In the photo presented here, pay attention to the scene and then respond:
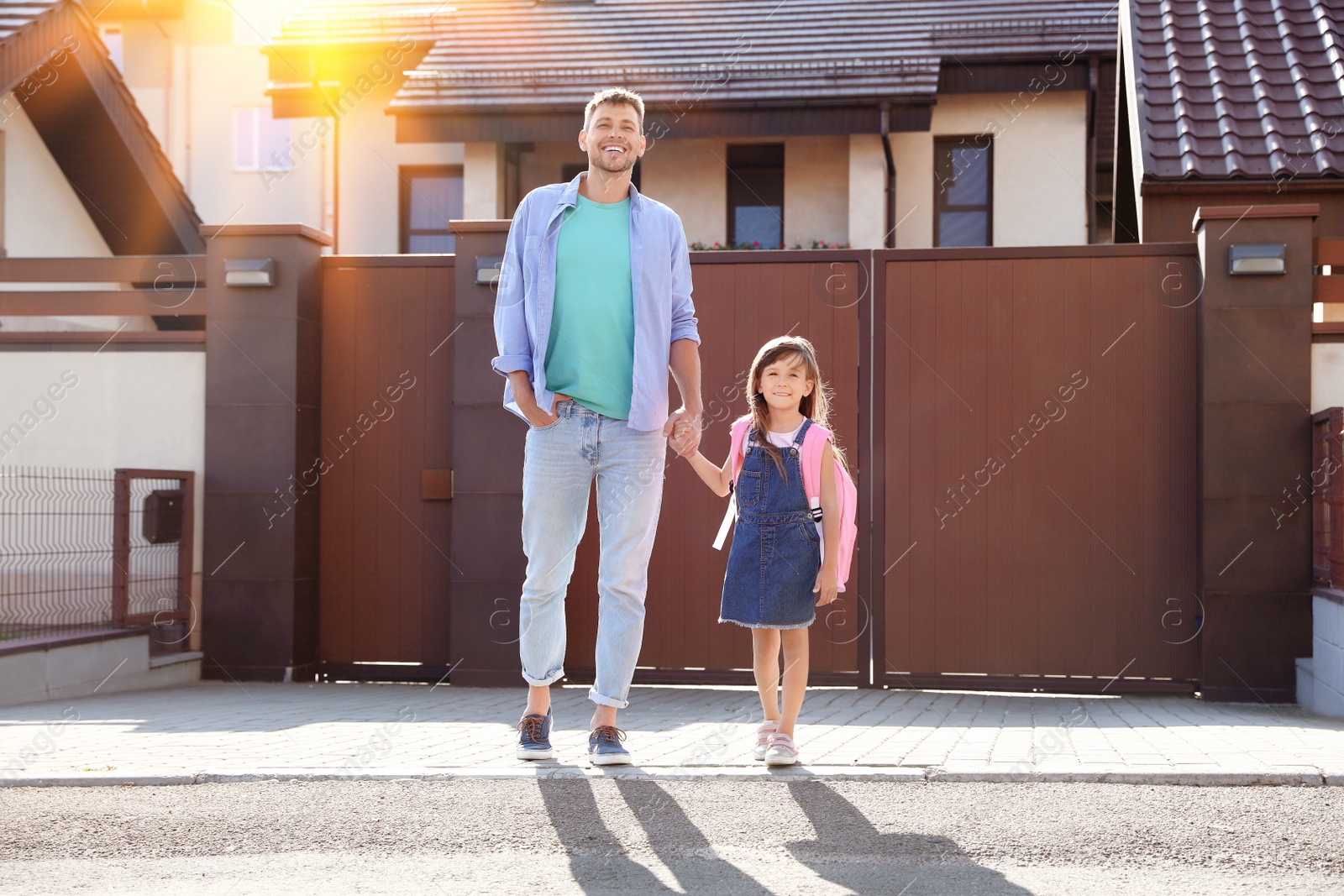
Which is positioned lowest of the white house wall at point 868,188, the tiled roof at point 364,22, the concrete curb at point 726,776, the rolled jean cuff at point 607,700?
the concrete curb at point 726,776

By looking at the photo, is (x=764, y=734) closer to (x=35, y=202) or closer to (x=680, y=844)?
(x=680, y=844)

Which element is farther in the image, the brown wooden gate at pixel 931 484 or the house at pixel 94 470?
the brown wooden gate at pixel 931 484

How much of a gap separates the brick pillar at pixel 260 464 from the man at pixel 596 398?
3.39 m

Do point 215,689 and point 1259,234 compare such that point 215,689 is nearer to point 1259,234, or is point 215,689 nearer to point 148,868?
point 148,868

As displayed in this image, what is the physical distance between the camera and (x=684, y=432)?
432cm

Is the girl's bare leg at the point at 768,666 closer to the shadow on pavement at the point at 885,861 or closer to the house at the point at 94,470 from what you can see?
the shadow on pavement at the point at 885,861

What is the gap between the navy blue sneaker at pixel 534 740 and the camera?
445 centimetres

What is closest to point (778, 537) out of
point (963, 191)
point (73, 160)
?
point (73, 160)

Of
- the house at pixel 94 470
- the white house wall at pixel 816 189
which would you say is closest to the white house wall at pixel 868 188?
the white house wall at pixel 816 189

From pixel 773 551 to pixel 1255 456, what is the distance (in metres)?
3.45

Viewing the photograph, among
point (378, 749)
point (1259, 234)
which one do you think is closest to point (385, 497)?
point (378, 749)

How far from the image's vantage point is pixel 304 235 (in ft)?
25.0

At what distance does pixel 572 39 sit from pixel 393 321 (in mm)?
10083

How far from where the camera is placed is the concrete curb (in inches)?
161
